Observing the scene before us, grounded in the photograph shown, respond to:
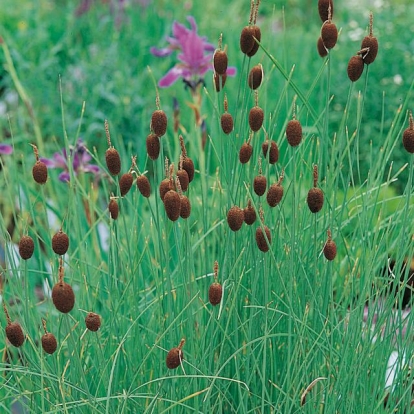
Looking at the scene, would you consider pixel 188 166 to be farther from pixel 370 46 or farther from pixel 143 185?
pixel 370 46

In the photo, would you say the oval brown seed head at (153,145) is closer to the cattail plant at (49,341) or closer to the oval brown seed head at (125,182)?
the oval brown seed head at (125,182)

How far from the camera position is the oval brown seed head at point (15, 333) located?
48.3 inches

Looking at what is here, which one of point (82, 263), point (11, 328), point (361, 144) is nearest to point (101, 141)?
point (361, 144)

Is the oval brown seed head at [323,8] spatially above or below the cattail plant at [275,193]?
above

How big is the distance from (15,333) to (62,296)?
0.19 meters

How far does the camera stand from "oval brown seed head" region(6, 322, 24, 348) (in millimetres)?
1227

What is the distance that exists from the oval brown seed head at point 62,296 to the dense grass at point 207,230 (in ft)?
0.33

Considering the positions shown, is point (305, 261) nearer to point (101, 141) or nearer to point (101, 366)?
point (101, 366)

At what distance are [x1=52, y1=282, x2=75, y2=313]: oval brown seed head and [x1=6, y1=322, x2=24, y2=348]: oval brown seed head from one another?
0.54 feet

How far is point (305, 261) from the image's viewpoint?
70.9 inches

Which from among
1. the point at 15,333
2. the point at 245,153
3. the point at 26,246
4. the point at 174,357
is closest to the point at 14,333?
the point at 15,333

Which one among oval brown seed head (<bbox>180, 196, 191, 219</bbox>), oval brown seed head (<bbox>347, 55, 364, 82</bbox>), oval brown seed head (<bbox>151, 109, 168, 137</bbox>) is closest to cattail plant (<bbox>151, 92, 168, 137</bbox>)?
oval brown seed head (<bbox>151, 109, 168, 137</bbox>)

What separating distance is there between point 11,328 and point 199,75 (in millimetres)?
1880

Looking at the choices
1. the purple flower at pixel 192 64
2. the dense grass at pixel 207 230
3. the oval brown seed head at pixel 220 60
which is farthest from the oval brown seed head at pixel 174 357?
the purple flower at pixel 192 64
